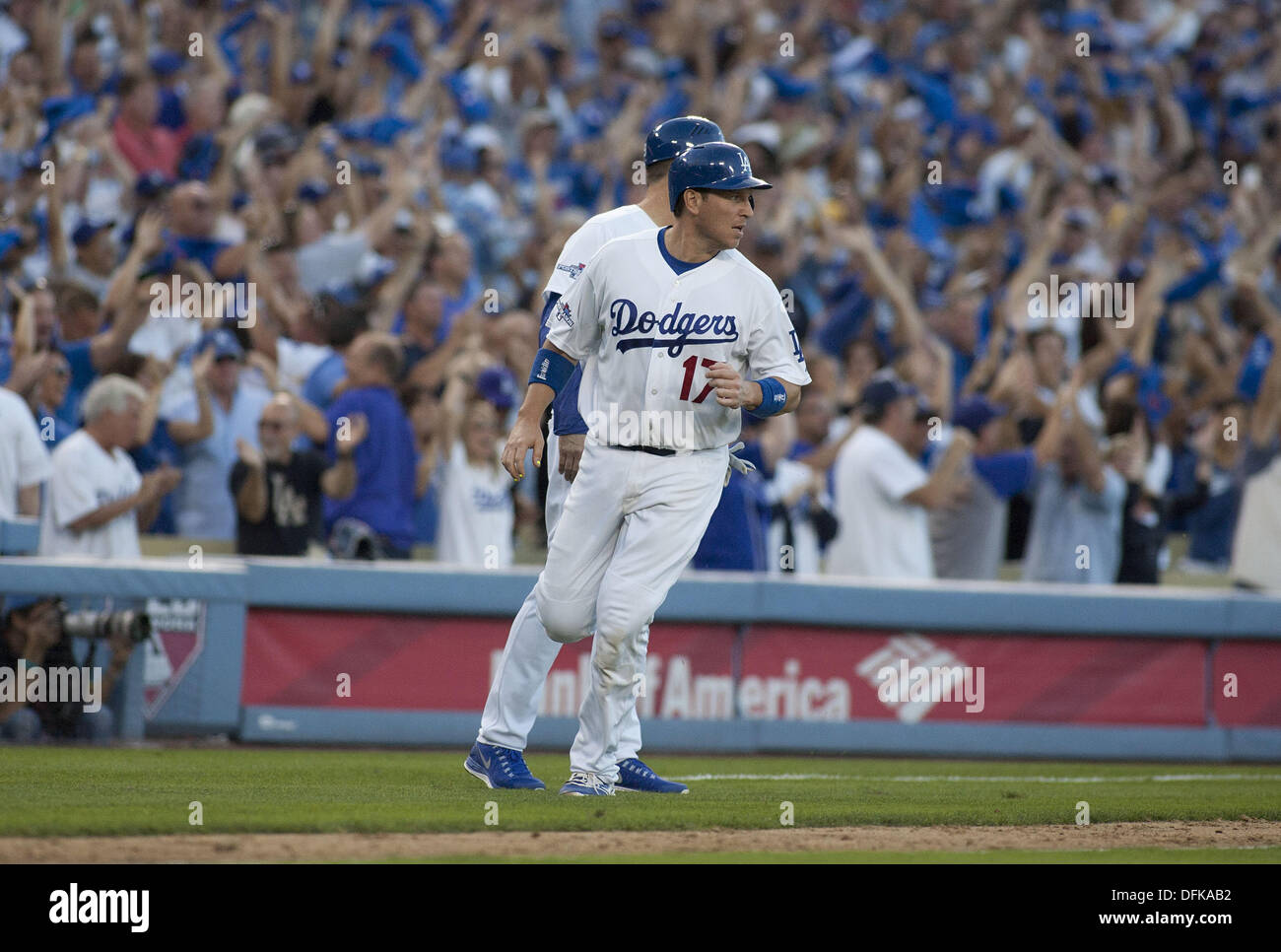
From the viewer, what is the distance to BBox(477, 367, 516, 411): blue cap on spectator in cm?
1065

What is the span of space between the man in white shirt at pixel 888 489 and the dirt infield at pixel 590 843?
413cm

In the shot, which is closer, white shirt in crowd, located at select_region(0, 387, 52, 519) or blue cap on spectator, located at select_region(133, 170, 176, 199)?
white shirt in crowd, located at select_region(0, 387, 52, 519)

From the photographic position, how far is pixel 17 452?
30.3 feet

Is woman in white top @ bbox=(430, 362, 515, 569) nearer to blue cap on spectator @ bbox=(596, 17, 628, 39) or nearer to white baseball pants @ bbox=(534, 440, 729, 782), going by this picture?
white baseball pants @ bbox=(534, 440, 729, 782)

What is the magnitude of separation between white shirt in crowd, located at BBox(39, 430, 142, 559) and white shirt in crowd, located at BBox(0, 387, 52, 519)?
3.7 inches

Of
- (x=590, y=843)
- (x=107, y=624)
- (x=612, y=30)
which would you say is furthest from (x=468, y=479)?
(x=612, y=30)

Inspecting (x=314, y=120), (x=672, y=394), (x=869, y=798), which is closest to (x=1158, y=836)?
(x=869, y=798)

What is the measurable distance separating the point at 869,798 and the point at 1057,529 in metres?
4.54

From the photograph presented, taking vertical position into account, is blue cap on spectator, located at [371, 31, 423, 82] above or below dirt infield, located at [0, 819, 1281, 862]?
above

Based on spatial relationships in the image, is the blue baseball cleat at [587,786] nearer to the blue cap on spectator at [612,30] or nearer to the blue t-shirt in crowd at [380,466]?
the blue t-shirt in crowd at [380,466]

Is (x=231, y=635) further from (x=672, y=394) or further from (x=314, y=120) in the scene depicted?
(x=314, y=120)

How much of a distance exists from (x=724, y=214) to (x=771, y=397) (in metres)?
0.70

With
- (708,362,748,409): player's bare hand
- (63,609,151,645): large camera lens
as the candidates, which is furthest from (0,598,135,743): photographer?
(708,362,748,409): player's bare hand

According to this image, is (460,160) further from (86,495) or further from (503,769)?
(503,769)
